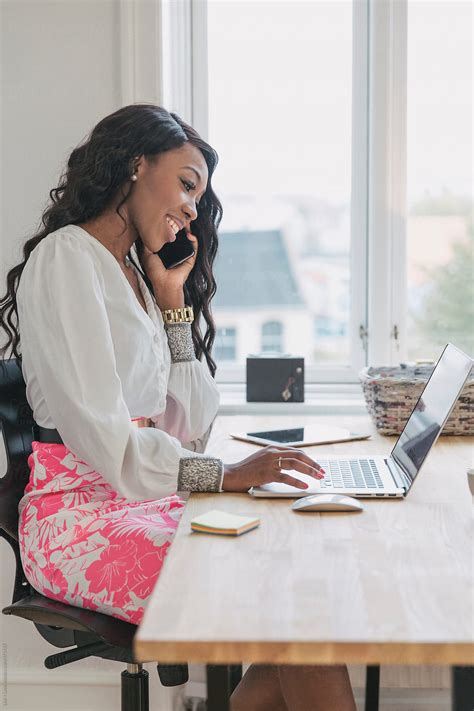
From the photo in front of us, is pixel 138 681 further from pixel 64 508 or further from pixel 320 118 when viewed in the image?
pixel 320 118

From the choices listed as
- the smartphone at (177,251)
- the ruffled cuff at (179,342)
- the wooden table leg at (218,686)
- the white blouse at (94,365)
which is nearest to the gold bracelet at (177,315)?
the ruffled cuff at (179,342)

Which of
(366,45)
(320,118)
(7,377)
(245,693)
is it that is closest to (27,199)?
(7,377)

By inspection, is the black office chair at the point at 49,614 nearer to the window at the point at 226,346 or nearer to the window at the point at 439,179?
the window at the point at 226,346

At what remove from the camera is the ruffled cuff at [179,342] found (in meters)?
1.90

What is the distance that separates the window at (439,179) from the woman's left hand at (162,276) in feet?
2.89

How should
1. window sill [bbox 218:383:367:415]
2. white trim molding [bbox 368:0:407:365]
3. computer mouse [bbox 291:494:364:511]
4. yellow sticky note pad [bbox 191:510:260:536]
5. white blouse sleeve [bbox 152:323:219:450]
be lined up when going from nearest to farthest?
yellow sticky note pad [bbox 191:510:260:536] → computer mouse [bbox 291:494:364:511] → white blouse sleeve [bbox 152:323:219:450] → window sill [bbox 218:383:367:415] → white trim molding [bbox 368:0:407:365]

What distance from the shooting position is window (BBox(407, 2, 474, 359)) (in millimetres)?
2492

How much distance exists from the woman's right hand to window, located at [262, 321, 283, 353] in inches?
49.1

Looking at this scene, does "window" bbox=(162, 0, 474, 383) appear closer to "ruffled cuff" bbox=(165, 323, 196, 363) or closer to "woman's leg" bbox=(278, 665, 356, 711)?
"ruffled cuff" bbox=(165, 323, 196, 363)

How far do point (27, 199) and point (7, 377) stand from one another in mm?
765

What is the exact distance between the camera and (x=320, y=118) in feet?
8.39

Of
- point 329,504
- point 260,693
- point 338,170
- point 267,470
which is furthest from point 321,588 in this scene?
point 338,170

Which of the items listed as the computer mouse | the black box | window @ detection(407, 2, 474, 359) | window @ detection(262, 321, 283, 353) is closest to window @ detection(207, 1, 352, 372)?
window @ detection(262, 321, 283, 353)

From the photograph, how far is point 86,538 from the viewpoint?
1410 mm
